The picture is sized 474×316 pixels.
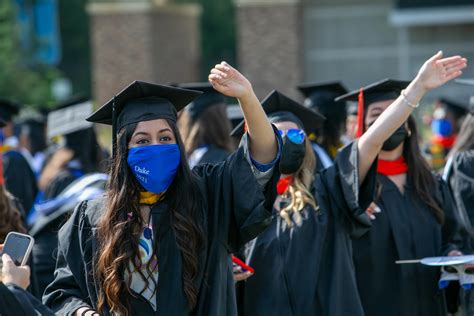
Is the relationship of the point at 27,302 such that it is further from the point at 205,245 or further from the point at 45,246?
the point at 45,246

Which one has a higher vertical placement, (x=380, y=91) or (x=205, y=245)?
(x=380, y=91)

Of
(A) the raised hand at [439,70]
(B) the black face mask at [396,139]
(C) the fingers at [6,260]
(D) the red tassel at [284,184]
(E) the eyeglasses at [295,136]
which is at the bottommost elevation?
(C) the fingers at [6,260]

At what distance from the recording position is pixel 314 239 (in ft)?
17.9

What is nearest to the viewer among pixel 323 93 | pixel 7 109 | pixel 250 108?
pixel 250 108

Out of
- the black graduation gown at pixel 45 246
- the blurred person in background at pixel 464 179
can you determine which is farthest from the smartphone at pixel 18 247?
the black graduation gown at pixel 45 246

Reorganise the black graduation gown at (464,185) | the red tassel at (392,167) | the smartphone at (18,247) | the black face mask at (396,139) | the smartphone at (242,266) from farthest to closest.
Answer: the black graduation gown at (464,185), the red tassel at (392,167), the black face mask at (396,139), the smartphone at (242,266), the smartphone at (18,247)

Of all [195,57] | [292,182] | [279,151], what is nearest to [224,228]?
[279,151]

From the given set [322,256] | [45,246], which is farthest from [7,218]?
[322,256]

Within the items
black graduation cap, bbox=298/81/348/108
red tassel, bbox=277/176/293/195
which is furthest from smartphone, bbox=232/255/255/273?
black graduation cap, bbox=298/81/348/108

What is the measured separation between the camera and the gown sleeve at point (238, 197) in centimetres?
430

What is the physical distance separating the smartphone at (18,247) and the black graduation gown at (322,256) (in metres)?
1.77

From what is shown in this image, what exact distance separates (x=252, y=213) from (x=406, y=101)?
1.18m

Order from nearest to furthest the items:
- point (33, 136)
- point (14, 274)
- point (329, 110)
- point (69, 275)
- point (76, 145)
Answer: point (14, 274), point (69, 275), point (329, 110), point (76, 145), point (33, 136)

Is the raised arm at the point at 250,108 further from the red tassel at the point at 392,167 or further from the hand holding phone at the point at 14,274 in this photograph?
the red tassel at the point at 392,167
